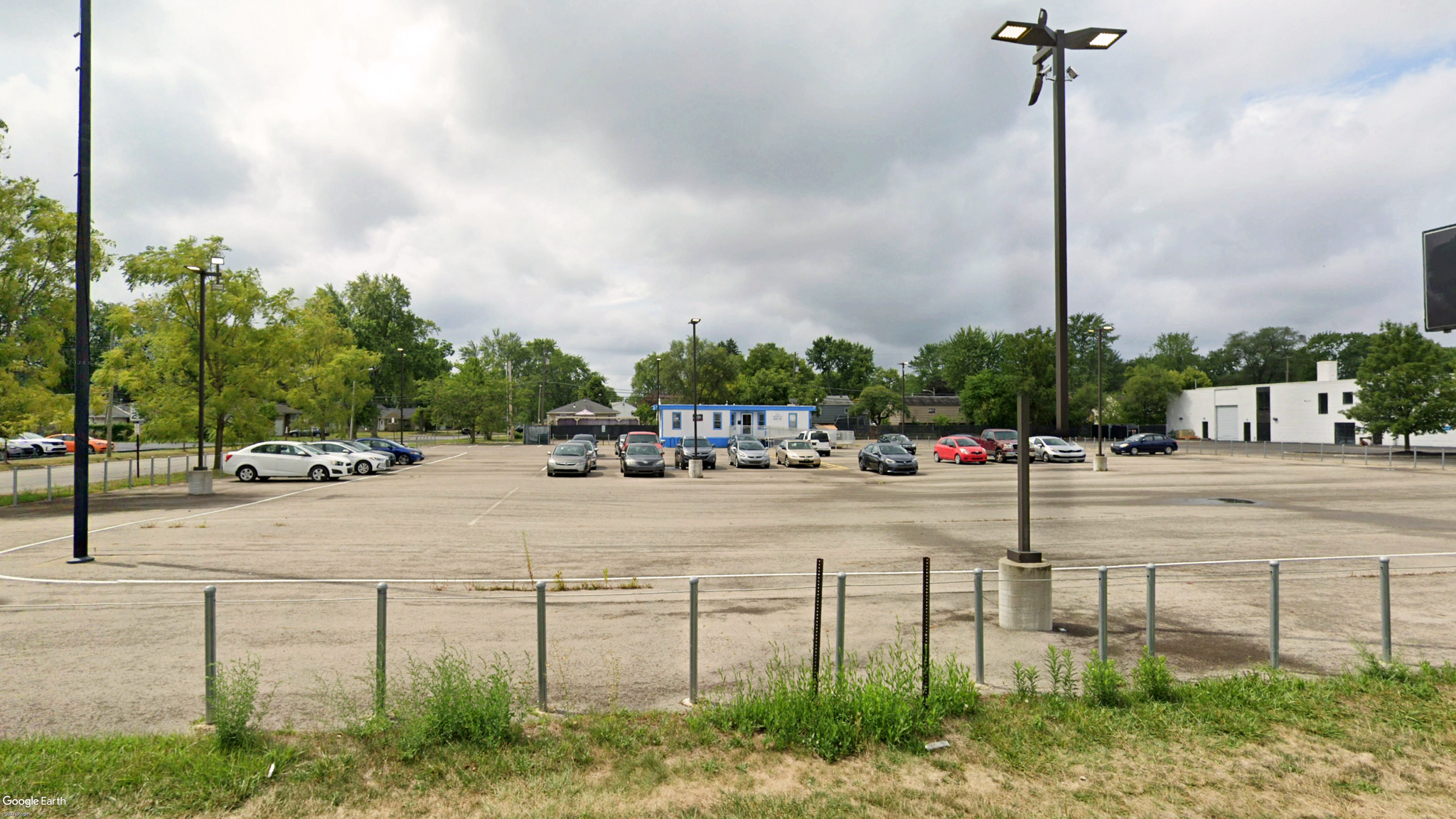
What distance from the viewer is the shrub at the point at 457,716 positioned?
487cm

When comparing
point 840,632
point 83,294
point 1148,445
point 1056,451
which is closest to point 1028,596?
point 840,632

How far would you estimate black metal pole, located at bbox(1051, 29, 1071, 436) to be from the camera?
756 cm

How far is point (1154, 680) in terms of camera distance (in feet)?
19.4

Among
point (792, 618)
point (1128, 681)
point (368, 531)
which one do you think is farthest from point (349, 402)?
point (1128, 681)

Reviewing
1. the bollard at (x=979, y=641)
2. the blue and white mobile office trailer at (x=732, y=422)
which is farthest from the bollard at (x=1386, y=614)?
the blue and white mobile office trailer at (x=732, y=422)

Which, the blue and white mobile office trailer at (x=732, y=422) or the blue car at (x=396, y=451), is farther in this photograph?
the blue and white mobile office trailer at (x=732, y=422)

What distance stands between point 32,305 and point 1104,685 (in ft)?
94.4

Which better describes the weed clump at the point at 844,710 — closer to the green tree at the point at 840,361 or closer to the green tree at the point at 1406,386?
the green tree at the point at 1406,386

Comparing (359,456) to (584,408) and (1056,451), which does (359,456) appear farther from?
(584,408)

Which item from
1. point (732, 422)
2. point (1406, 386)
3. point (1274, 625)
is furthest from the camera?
point (732, 422)

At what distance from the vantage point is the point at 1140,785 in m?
4.52

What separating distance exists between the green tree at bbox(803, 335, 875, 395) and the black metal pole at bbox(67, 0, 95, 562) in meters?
130

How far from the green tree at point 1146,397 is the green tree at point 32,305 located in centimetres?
9231

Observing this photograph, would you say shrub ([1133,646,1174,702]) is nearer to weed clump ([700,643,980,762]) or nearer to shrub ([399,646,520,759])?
weed clump ([700,643,980,762])
